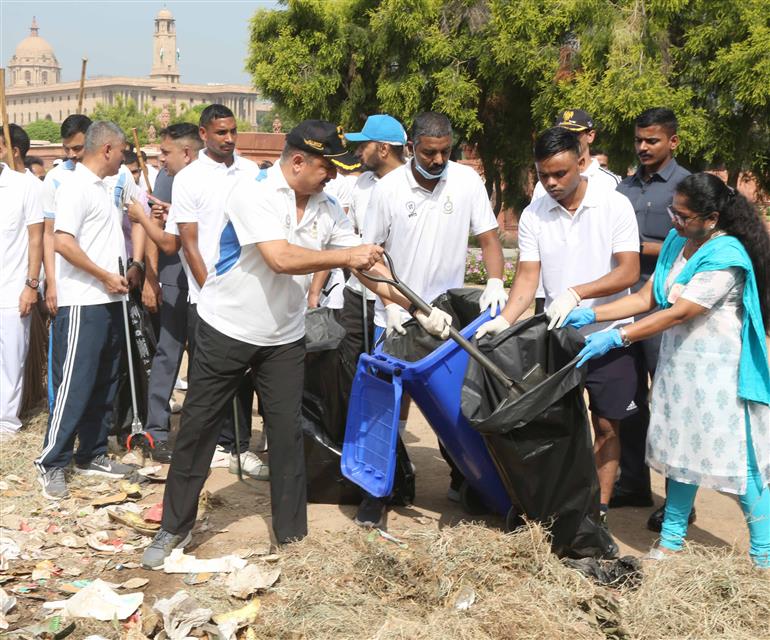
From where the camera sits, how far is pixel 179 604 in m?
3.61

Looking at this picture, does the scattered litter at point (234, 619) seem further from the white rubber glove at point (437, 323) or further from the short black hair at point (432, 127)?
the short black hair at point (432, 127)

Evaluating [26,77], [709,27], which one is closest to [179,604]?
[709,27]

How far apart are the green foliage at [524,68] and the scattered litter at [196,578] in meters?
14.7

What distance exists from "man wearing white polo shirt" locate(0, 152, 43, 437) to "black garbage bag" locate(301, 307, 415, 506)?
6.90ft

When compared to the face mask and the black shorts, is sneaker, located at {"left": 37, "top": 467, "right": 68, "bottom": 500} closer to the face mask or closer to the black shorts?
the face mask

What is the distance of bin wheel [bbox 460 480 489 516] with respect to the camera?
15.4ft

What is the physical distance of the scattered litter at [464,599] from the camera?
3283 mm

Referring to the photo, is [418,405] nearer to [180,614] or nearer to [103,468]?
[180,614]

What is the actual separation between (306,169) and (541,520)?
5.59ft

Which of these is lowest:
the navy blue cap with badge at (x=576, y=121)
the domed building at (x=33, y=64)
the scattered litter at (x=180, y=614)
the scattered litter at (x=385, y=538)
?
the scattered litter at (x=180, y=614)

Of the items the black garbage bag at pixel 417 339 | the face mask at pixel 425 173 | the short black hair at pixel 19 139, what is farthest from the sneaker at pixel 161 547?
the short black hair at pixel 19 139

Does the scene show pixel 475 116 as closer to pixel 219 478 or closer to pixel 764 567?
pixel 219 478

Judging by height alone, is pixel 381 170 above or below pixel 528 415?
above

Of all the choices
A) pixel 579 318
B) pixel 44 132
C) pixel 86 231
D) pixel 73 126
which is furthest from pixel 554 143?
pixel 44 132
